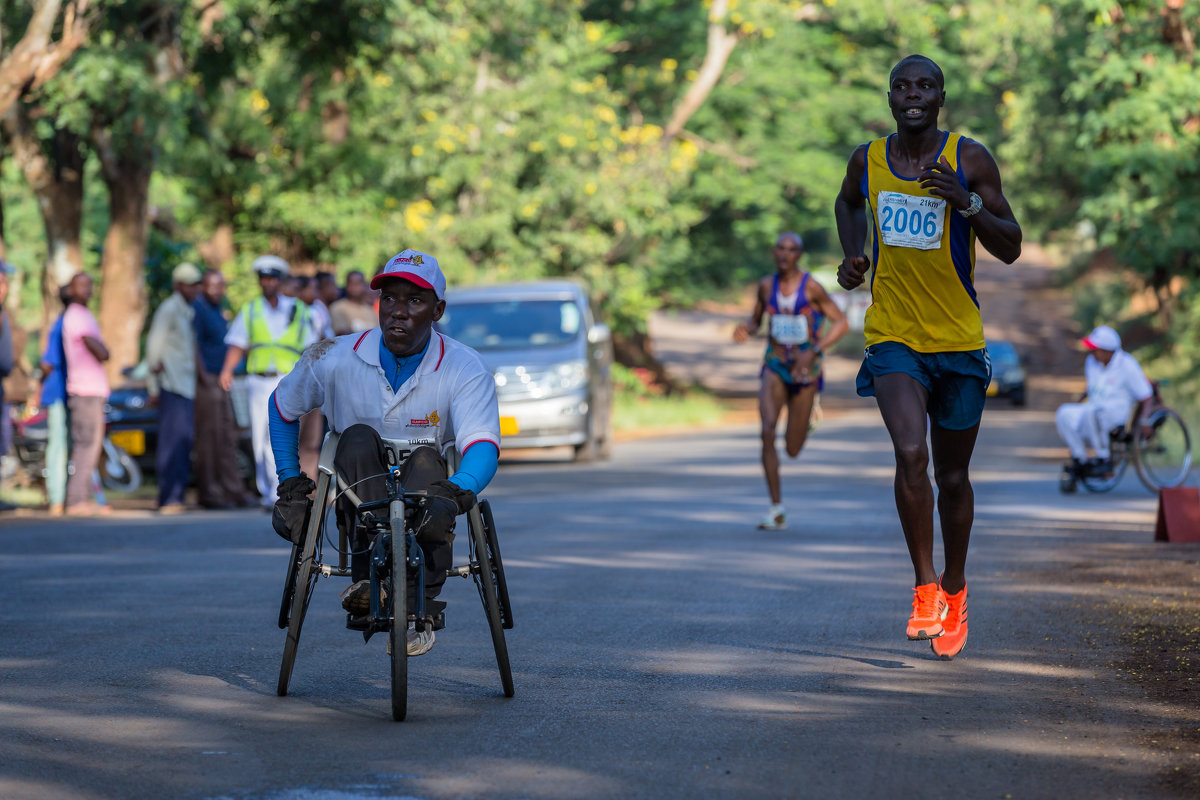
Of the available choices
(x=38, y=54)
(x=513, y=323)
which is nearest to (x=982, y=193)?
(x=38, y=54)

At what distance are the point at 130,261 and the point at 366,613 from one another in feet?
48.1

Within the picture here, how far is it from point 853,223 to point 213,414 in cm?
876

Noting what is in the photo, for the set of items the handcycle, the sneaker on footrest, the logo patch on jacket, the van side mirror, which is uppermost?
the van side mirror

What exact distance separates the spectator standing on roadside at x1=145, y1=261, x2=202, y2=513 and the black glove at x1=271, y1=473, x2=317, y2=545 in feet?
28.6

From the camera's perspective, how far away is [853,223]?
7.08 metres

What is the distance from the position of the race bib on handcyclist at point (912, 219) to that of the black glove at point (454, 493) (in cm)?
218

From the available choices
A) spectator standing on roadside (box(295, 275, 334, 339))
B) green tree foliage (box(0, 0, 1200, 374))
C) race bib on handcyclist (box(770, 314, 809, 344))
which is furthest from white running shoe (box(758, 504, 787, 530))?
green tree foliage (box(0, 0, 1200, 374))

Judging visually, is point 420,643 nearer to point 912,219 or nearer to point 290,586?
point 290,586

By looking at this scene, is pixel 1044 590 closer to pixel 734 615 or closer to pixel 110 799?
pixel 734 615

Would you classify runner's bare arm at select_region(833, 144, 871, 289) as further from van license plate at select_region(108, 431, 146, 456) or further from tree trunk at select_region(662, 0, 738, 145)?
tree trunk at select_region(662, 0, 738, 145)

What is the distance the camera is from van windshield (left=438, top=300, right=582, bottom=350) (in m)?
19.8

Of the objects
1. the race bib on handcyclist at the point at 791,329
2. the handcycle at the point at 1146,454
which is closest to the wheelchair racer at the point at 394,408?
the race bib on handcyclist at the point at 791,329

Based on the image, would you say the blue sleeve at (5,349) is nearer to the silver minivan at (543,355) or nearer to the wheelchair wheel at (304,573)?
the silver minivan at (543,355)

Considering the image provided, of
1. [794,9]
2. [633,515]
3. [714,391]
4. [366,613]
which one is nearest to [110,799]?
[366,613]
